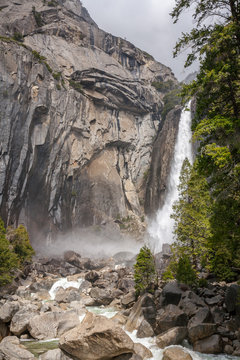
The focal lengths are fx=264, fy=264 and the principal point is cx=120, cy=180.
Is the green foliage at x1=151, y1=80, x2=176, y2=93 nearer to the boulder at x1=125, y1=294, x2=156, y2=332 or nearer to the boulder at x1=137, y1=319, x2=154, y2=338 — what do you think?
the boulder at x1=125, y1=294, x2=156, y2=332

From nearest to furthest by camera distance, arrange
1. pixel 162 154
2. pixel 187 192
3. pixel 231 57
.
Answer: pixel 231 57 < pixel 187 192 < pixel 162 154

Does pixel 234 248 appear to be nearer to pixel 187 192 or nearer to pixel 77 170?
pixel 187 192

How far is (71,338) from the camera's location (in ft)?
34.9

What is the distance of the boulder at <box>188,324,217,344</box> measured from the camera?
38.1 ft

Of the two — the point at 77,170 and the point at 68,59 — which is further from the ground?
the point at 68,59

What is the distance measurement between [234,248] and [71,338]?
7380mm

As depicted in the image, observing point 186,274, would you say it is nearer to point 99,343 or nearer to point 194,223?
point 194,223

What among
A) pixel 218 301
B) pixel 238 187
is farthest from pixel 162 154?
pixel 238 187

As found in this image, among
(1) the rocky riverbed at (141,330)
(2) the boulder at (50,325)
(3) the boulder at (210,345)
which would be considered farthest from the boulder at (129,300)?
(3) the boulder at (210,345)

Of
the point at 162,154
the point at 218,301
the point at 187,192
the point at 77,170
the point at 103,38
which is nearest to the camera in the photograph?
the point at 218,301

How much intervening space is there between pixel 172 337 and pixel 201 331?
4.45ft

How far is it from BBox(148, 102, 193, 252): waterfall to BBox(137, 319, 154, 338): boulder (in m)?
44.9

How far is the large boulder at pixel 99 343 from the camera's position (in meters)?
10.2

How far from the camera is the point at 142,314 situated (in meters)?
15.2
